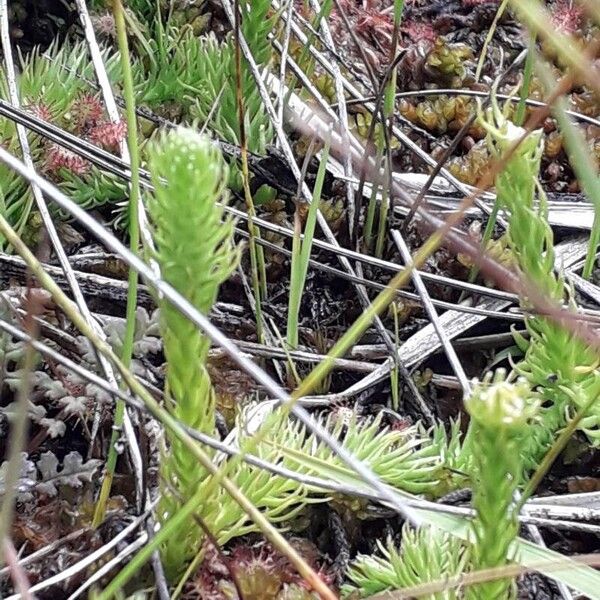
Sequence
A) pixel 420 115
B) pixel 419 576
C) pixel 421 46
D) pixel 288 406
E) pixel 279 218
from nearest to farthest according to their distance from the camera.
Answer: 1. pixel 288 406
2. pixel 419 576
3. pixel 279 218
4. pixel 420 115
5. pixel 421 46

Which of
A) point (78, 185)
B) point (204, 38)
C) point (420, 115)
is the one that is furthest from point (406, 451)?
point (204, 38)

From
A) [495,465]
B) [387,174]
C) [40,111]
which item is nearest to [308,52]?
[387,174]

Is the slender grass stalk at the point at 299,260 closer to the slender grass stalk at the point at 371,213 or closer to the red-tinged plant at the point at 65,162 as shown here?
the slender grass stalk at the point at 371,213

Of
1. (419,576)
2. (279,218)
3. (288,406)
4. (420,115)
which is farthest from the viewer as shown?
(420,115)

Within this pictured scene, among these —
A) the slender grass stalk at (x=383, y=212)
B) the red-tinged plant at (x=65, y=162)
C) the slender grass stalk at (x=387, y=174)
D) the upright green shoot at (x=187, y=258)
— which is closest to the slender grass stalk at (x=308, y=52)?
the slender grass stalk at (x=387, y=174)

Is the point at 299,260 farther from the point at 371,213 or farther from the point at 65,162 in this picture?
the point at 65,162

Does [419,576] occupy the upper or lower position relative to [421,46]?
lower

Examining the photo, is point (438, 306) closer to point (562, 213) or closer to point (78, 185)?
point (562, 213)

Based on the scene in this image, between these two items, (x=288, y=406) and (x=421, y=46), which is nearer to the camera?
(x=288, y=406)
